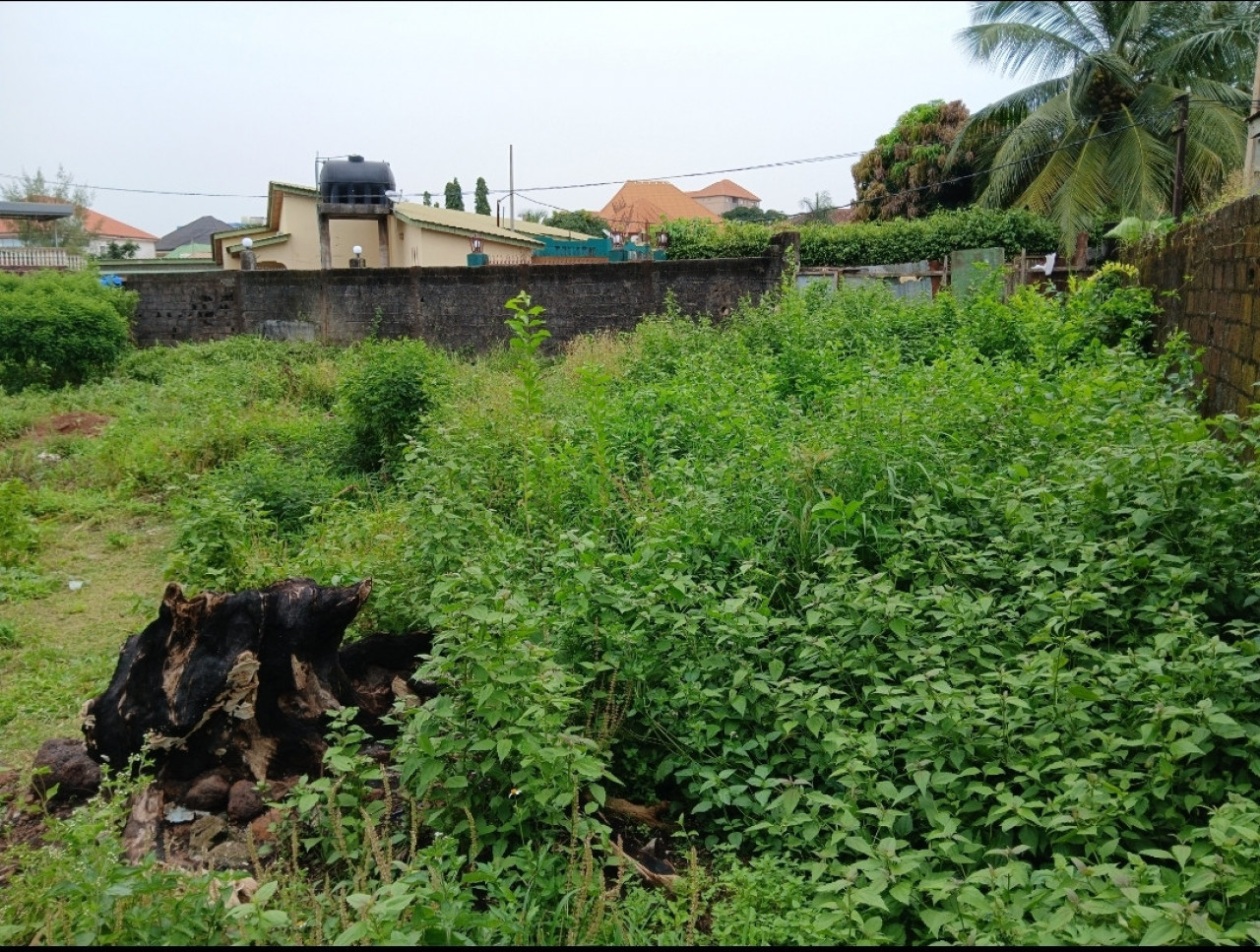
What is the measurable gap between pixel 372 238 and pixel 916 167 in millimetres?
13734

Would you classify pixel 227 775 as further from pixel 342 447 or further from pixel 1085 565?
pixel 342 447

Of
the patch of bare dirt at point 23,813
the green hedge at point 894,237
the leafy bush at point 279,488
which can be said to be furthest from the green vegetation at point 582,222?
the patch of bare dirt at point 23,813

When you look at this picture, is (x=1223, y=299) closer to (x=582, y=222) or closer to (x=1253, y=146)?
(x=1253, y=146)

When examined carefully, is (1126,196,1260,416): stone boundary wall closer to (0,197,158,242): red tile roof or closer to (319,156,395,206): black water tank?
(319,156,395,206): black water tank

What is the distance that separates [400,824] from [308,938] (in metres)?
0.75

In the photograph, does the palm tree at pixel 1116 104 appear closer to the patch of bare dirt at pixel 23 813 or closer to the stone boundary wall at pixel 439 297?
the stone boundary wall at pixel 439 297

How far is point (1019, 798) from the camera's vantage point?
2578 mm

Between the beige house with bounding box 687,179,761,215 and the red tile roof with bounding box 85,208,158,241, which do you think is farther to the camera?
the beige house with bounding box 687,179,761,215

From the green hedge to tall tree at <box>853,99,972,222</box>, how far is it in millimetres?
3172

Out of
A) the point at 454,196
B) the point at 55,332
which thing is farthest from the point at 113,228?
the point at 55,332

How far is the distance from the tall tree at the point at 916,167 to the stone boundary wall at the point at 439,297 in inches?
424

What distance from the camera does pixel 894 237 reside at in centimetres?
1984

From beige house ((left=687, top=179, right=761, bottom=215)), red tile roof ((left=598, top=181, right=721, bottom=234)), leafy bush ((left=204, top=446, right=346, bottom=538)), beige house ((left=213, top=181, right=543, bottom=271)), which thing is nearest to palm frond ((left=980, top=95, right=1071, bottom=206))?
beige house ((left=213, top=181, right=543, bottom=271))

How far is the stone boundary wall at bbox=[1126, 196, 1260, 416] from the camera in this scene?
475 centimetres
